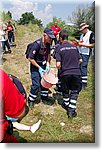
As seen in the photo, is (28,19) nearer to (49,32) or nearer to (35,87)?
(49,32)

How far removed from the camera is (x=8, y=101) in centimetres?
90

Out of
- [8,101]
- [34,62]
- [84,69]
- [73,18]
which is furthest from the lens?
[34,62]

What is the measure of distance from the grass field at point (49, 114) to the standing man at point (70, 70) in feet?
0.11

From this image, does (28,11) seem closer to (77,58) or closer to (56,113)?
(77,58)

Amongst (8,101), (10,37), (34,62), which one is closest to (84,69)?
(34,62)

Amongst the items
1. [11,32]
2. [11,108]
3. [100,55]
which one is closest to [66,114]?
[100,55]

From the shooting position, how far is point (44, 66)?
167cm

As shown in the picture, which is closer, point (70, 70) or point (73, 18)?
point (73, 18)

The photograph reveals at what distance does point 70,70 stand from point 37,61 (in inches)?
8.2

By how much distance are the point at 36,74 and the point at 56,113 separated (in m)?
0.24

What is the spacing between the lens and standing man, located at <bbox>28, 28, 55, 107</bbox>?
1632 millimetres

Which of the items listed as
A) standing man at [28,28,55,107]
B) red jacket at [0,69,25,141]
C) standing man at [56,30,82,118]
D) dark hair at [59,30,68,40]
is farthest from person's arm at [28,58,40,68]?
red jacket at [0,69,25,141]

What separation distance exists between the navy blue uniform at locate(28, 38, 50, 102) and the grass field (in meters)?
0.03

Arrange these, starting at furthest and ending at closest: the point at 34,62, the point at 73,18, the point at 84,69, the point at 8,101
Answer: the point at 34,62 < the point at 84,69 < the point at 73,18 < the point at 8,101
